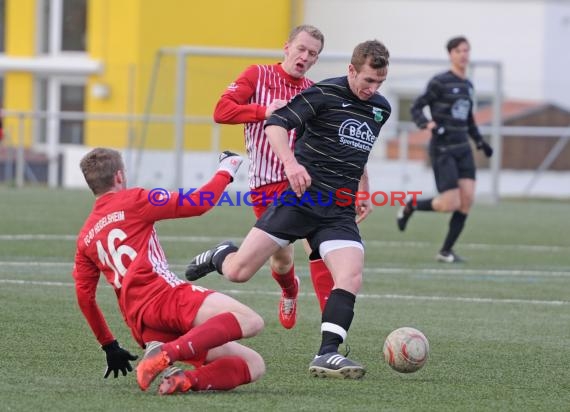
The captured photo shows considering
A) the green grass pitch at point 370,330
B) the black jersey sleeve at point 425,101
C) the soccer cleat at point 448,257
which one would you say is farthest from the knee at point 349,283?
the black jersey sleeve at point 425,101

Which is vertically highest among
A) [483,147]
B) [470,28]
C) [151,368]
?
[470,28]

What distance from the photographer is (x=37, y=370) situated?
20.4 ft

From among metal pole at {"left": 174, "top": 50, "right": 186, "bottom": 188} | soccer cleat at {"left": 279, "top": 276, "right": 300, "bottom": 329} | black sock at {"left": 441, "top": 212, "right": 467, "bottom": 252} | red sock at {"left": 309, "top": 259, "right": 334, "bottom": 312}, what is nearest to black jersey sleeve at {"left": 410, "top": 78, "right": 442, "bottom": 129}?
black sock at {"left": 441, "top": 212, "right": 467, "bottom": 252}

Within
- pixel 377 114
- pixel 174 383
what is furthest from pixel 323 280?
pixel 174 383

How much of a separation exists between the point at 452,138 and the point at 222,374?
295 inches

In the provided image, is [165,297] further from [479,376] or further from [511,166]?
[511,166]

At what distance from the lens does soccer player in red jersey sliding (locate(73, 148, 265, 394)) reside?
226 inches

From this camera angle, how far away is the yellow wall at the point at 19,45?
109ft

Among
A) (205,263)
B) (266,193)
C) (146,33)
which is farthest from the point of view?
(146,33)

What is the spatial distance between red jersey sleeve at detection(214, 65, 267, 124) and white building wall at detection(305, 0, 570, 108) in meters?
25.9

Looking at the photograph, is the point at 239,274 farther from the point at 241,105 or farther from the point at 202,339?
the point at 241,105

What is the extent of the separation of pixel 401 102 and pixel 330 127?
22.4m

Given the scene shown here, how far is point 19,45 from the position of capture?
33.3 meters

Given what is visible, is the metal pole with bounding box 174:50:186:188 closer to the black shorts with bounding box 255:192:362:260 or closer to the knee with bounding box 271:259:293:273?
the knee with bounding box 271:259:293:273
